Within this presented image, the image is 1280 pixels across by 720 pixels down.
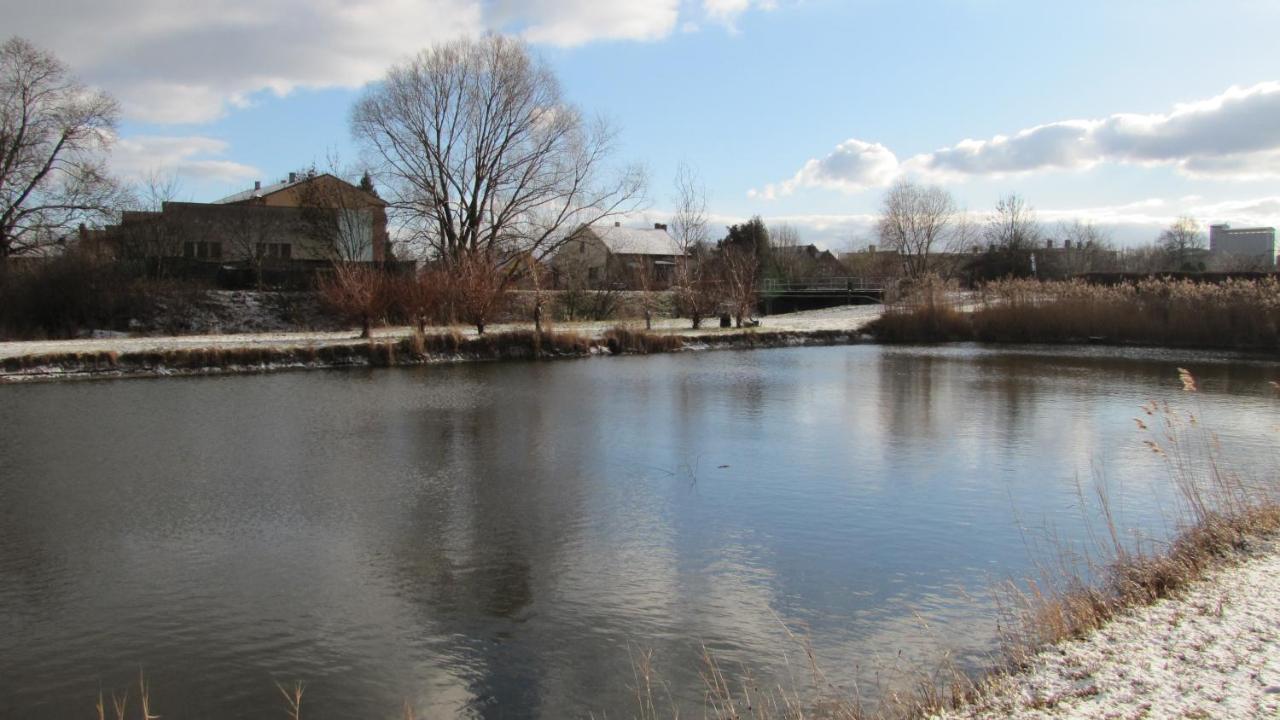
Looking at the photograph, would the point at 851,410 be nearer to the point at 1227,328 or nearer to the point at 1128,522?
the point at 1128,522

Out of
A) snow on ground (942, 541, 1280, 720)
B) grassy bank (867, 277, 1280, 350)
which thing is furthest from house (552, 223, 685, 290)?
snow on ground (942, 541, 1280, 720)

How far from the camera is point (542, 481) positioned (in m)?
9.98

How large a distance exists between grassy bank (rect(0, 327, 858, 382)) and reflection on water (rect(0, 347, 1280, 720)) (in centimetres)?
369

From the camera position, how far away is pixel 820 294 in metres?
48.1

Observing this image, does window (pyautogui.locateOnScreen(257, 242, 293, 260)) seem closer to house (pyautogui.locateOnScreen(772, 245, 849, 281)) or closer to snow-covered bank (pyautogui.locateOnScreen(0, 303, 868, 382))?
snow-covered bank (pyautogui.locateOnScreen(0, 303, 868, 382))

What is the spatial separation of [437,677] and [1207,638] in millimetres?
4159

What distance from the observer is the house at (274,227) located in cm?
3519

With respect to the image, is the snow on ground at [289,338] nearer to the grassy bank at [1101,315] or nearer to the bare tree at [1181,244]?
the grassy bank at [1101,315]

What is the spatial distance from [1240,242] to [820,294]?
72178 millimetres

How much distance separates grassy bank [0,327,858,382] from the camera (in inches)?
776

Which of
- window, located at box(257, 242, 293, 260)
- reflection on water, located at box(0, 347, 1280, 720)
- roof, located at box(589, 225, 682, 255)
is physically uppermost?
roof, located at box(589, 225, 682, 255)

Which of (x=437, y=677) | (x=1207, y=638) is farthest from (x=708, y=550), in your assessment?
(x=1207, y=638)

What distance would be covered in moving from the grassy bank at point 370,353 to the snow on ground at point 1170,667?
20.2 meters

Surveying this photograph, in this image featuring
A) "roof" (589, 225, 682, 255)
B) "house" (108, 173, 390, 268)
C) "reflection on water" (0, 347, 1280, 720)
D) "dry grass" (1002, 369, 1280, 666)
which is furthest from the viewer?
"roof" (589, 225, 682, 255)
